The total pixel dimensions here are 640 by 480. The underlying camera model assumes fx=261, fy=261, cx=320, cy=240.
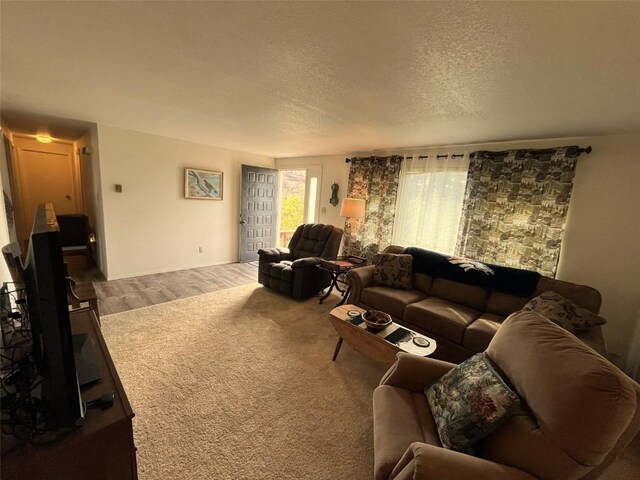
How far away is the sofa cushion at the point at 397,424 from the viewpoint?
1.14m

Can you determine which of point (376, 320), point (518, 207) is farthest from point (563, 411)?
point (518, 207)

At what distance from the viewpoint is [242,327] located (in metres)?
2.90

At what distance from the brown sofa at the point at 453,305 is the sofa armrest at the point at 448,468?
148 cm

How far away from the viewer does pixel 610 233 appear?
104 inches

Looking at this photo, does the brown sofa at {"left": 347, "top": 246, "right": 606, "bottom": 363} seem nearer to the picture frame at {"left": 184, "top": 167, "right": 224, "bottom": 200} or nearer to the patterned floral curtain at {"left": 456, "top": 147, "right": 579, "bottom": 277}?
the patterned floral curtain at {"left": 456, "top": 147, "right": 579, "bottom": 277}

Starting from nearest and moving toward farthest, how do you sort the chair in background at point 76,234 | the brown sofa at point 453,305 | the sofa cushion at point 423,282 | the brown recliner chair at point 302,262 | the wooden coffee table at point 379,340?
the wooden coffee table at point 379,340, the brown sofa at point 453,305, the sofa cushion at point 423,282, the brown recliner chair at point 302,262, the chair in background at point 76,234

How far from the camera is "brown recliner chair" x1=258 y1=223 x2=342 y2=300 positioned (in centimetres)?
369

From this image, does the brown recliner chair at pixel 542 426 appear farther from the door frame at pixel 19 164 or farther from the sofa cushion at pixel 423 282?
the door frame at pixel 19 164

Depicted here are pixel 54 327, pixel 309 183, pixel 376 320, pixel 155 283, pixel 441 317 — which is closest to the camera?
pixel 54 327

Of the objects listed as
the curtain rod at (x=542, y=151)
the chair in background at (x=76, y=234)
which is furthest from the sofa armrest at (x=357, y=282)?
the chair in background at (x=76, y=234)

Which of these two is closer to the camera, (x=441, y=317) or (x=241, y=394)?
(x=241, y=394)

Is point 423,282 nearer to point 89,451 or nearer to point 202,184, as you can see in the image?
point 89,451

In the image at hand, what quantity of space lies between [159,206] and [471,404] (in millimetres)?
4771

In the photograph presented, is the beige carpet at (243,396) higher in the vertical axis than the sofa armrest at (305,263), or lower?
lower
